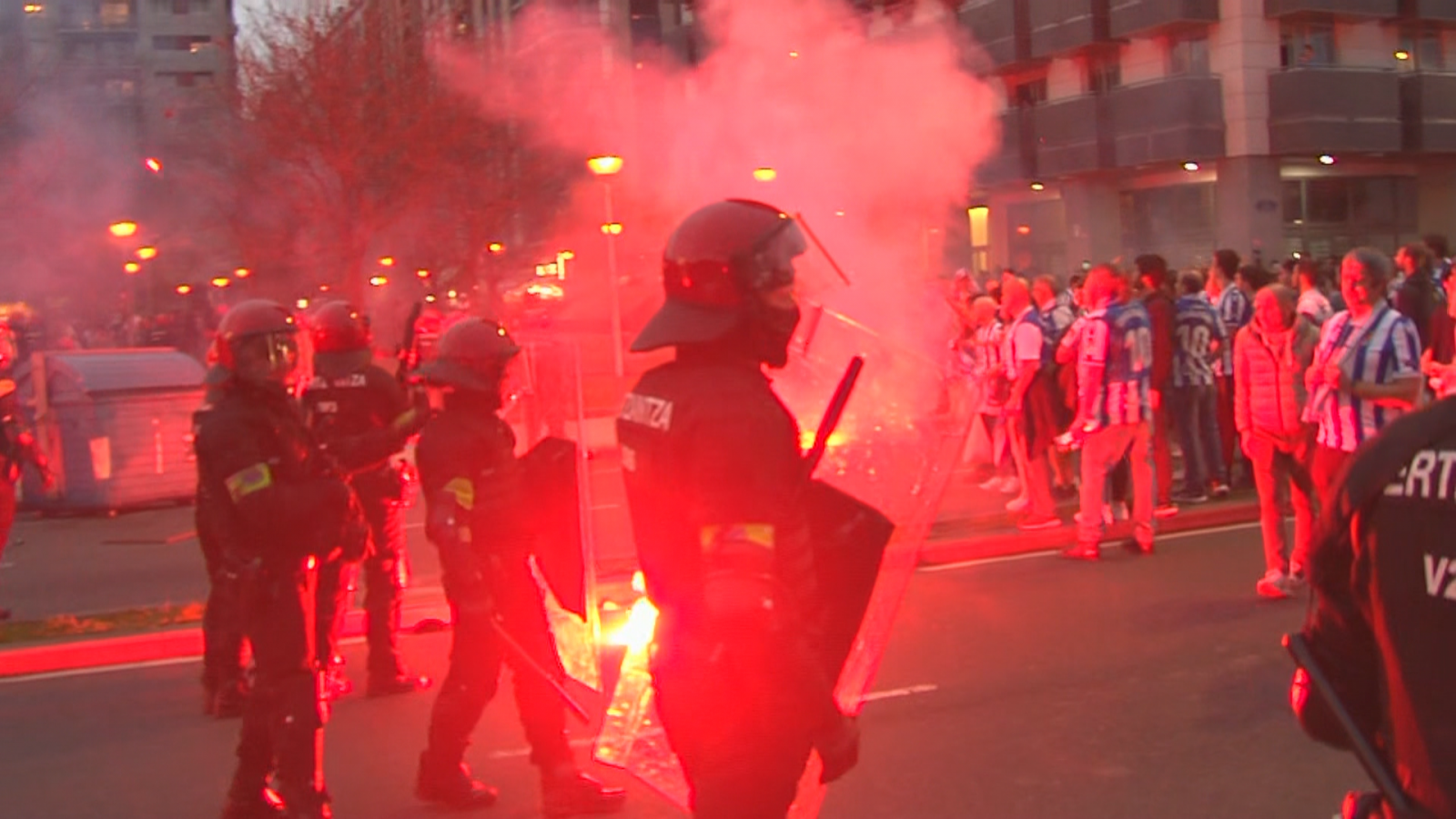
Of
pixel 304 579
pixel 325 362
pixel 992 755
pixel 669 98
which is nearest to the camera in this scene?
pixel 304 579

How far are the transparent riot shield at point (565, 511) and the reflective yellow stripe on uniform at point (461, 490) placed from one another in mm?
210

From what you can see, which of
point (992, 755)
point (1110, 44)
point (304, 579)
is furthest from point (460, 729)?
point (1110, 44)

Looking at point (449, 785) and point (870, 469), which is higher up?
point (870, 469)

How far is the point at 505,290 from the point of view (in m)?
28.7

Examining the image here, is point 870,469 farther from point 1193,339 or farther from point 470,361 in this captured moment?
point 1193,339

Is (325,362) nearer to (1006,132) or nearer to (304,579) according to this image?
(304,579)

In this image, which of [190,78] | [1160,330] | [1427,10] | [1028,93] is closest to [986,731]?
[1160,330]

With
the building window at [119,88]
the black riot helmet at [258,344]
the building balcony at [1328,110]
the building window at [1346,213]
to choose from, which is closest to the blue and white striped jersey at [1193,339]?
the black riot helmet at [258,344]

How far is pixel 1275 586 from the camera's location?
24.3ft

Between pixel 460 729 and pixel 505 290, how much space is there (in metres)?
24.4

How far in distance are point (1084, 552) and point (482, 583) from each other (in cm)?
488

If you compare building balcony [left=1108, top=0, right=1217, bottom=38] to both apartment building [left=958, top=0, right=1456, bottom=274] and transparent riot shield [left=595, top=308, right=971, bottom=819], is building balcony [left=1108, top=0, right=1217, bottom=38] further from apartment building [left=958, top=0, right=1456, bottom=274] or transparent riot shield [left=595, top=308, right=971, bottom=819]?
transparent riot shield [left=595, top=308, right=971, bottom=819]

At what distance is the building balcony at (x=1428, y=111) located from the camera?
27.7m

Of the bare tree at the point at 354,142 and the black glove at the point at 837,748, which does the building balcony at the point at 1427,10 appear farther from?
the black glove at the point at 837,748
